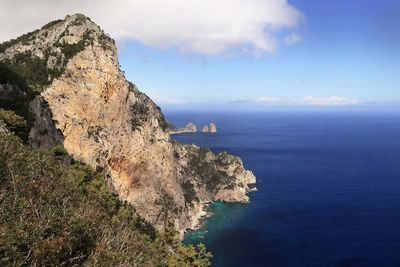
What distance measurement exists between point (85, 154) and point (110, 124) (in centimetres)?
1127

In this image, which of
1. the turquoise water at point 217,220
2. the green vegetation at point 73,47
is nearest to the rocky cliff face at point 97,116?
the green vegetation at point 73,47

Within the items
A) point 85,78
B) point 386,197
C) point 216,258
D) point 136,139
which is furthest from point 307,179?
point 85,78

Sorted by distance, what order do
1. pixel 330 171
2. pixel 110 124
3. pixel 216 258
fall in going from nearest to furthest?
pixel 110 124 → pixel 216 258 → pixel 330 171

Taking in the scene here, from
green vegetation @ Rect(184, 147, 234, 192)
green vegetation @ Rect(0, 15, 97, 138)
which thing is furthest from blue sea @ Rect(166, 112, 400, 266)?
green vegetation @ Rect(0, 15, 97, 138)

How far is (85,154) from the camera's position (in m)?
50.9

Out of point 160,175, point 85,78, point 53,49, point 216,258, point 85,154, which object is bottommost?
point 216,258

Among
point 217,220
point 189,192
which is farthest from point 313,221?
point 189,192

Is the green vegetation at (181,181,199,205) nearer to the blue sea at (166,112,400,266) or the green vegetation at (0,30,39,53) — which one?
the blue sea at (166,112,400,266)

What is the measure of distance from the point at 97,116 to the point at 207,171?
76763 millimetres

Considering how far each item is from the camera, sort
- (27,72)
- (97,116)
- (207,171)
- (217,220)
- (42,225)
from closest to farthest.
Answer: (42,225)
(27,72)
(97,116)
(217,220)
(207,171)

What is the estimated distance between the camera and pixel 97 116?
56.1 metres

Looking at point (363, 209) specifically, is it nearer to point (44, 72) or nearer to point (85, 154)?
point (85, 154)

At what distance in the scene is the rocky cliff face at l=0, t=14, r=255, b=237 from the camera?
50.0 meters

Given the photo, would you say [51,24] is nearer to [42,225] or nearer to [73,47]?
[73,47]
